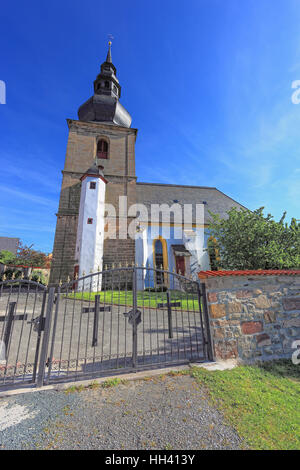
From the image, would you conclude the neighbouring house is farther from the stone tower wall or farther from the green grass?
the green grass

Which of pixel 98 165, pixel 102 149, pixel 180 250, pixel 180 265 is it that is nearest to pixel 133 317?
pixel 180 265

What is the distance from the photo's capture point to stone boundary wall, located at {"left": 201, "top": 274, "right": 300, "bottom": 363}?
4.24 m

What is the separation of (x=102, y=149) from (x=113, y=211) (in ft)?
27.8

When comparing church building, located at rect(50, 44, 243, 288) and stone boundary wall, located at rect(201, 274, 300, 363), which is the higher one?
church building, located at rect(50, 44, 243, 288)

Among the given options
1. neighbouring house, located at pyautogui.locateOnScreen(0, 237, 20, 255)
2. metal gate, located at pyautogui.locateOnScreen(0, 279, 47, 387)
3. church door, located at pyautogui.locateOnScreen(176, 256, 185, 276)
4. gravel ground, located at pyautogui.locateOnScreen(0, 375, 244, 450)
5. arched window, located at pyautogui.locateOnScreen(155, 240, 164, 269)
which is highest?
neighbouring house, located at pyautogui.locateOnScreen(0, 237, 20, 255)

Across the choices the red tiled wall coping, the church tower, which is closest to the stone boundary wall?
the red tiled wall coping

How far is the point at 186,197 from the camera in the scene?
2644 centimetres

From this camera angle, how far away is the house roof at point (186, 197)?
24609mm

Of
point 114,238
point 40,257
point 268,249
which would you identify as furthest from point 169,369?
point 40,257

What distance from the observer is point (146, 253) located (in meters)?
20.3

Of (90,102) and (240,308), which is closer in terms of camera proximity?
(240,308)

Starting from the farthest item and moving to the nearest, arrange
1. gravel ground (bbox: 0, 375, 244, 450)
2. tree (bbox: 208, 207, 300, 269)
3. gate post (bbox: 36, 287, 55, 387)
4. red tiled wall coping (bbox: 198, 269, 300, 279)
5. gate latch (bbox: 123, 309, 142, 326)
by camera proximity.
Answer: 1. tree (bbox: 208, 207, 300, 269)
2. red tiled wall coping (bbox: 198, 269, 300, 279)
3. gate latch (bbox: 123, 309, 142, 326)
4. gate post (bbox: 36, 287, 55, 387)
5. gravel ground (bbox: 0, 375, 244, 450)
